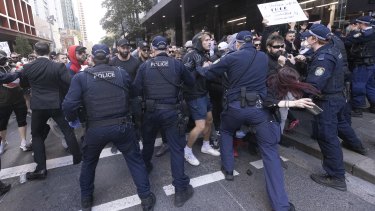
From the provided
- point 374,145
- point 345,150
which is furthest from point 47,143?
point 374,145

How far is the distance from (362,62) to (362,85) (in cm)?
49

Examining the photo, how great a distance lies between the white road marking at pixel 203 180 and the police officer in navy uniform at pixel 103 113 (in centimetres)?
46

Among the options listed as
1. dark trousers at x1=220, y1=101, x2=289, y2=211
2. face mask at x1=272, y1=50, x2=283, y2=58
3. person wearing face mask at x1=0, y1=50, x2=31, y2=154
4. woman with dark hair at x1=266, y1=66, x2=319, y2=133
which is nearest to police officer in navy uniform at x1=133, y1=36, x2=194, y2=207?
dark trousers at x1=220, y1=101, x2=289, y2=211

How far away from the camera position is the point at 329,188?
3266 millimetres

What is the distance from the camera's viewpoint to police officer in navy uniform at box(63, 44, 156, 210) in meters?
2.78

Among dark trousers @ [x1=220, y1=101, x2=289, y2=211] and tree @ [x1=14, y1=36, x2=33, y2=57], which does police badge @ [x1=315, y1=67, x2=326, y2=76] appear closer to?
dark trousers @ [x1=220, y1=101, x2=289, y2=211]

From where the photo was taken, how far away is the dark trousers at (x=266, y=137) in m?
2.76

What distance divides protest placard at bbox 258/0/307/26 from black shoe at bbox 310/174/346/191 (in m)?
2.90

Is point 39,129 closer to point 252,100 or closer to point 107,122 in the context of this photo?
point 107,122

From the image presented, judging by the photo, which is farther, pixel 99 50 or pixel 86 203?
pixel 86 203

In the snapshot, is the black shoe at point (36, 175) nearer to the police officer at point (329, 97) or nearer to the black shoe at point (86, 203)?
the black shoe at point (86, 203)

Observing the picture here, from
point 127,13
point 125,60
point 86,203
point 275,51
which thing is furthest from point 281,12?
point 127,13

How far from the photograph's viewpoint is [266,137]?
116 inches

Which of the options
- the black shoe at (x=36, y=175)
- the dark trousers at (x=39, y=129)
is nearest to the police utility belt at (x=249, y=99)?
the dark trousers at (x=39, y=129)
